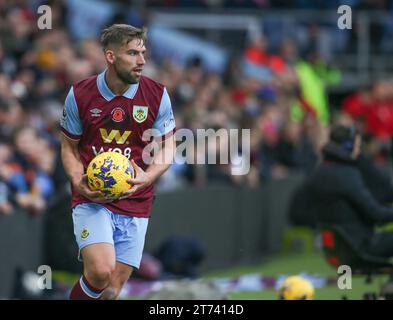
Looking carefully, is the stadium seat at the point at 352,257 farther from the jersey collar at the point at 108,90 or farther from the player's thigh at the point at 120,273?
the jersey collar at the point at 108,90

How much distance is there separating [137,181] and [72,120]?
0.72 meters

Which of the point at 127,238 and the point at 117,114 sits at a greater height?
the point at 117,114

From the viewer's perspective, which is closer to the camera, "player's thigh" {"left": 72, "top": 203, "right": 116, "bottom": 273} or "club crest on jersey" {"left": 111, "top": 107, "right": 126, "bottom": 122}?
"player's thigh" {"left": 72, "top": 203, "right": 116, "bottom": 273}

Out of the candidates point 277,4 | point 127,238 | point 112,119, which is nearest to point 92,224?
point 127,238

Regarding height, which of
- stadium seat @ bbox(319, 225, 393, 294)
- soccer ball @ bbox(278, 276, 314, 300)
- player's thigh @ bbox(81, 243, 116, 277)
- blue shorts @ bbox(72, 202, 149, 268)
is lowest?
soccer ball @ bbox(278, 276, 314, 300)

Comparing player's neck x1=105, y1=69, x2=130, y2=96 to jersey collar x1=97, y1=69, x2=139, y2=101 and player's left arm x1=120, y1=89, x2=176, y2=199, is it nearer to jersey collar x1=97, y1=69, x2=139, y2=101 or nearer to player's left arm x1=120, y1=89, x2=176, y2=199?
jersey collar x1=97, y1=69, x2=139, y2=101

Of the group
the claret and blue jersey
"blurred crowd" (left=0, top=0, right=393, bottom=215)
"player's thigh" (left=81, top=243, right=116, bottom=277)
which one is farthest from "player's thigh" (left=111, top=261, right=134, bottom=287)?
"blurred crowd" (left=0, top=0, right=393, bottom=215)

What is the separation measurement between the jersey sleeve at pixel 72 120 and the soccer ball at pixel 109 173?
34 cm

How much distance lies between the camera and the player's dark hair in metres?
9.60

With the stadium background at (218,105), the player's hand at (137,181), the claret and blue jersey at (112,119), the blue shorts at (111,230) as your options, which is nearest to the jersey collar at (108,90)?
the claret and blue jersey at (112,119)

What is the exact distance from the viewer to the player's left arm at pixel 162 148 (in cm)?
973

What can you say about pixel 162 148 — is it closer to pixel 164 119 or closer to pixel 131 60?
pixel 164 119

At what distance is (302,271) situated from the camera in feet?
55.7

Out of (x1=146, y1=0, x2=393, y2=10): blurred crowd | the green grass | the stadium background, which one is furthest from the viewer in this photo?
(x1=146, y1=0, x2=393, y2=10): blurred crowd
